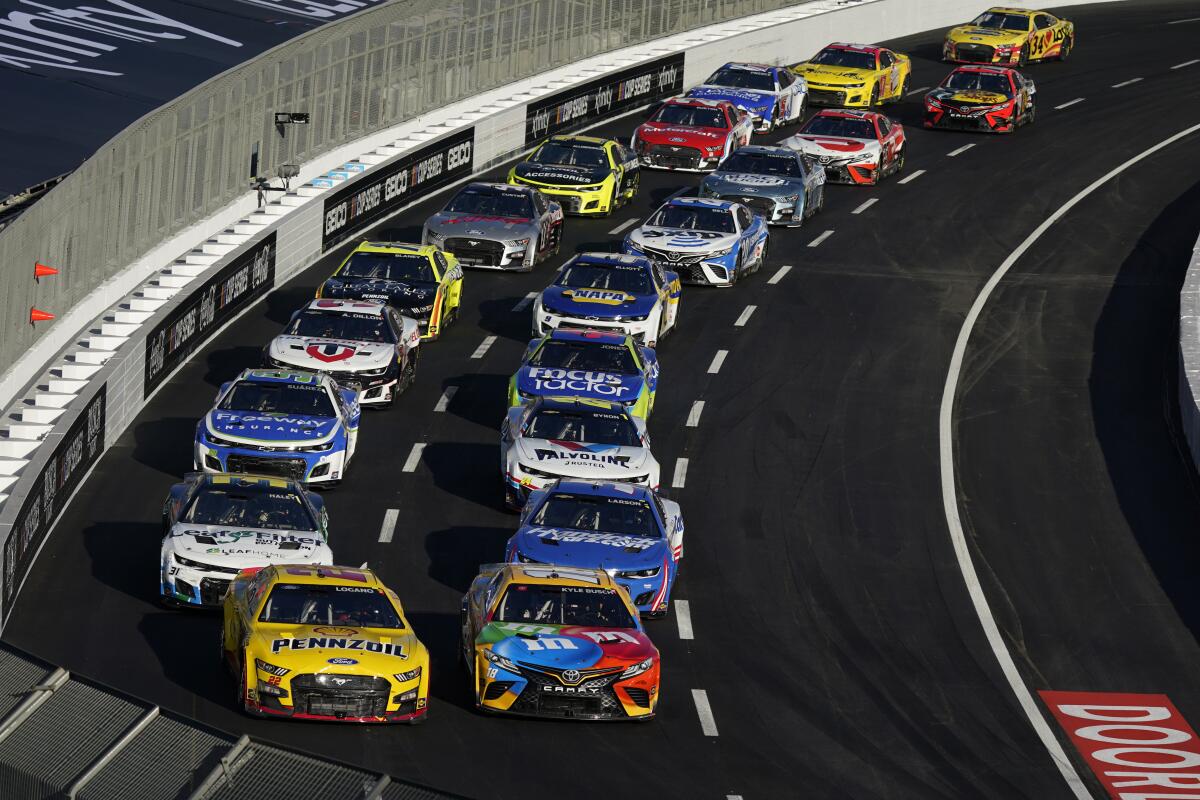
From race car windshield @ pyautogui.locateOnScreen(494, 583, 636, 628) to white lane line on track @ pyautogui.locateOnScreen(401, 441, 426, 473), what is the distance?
6921 millimetres

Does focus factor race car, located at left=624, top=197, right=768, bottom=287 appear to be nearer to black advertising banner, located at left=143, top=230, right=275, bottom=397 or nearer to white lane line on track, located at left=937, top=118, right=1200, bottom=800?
white lane line on track, located at left=937, top=118, right=1200, bottom=800

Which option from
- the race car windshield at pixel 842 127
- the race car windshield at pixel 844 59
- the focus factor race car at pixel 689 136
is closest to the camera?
the focus factor race car at pixel 689 136

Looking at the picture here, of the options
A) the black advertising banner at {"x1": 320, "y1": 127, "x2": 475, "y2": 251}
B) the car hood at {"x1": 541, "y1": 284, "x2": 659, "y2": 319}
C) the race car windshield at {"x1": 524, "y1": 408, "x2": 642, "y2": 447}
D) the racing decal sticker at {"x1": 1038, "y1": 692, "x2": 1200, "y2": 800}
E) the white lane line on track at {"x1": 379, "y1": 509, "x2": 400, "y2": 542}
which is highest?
the black advertising banner at {"x1": 320, "y1": 127, "x2": 475, "y2": 251}

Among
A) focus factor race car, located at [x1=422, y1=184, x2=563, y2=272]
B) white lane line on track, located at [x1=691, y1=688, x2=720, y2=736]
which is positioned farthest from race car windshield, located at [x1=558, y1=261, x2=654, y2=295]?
white lane line on track, located at [x1=691, y1=688, x2=720, y2=736]

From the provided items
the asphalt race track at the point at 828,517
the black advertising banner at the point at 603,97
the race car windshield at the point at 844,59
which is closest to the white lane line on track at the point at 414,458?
the asphalt race track at the point at 828,517

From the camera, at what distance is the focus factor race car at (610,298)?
30984 millimetres

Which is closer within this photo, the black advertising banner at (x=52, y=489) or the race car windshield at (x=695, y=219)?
the black advertising banner at (x=52, y=489)

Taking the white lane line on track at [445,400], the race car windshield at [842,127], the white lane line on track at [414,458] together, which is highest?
the race car windshield at [842,127]

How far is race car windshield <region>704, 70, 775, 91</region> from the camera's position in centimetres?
4709

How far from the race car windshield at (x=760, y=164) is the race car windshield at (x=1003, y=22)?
18.0 m

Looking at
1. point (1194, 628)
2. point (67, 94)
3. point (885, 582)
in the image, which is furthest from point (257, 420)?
point (67, 94)

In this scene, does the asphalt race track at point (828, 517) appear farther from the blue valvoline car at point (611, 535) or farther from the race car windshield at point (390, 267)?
the race car windshield at point (390, 267)

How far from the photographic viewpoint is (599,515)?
22891 millimetres

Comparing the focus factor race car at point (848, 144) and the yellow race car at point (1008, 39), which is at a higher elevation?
the yellow race car at point (1008, 39)
